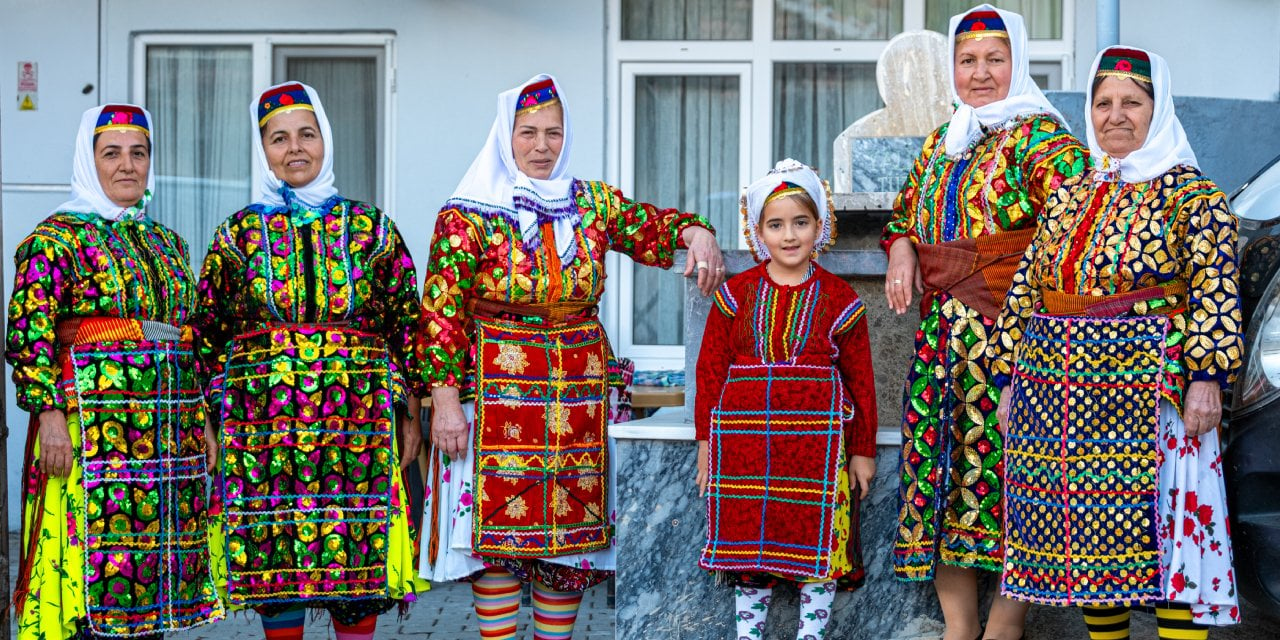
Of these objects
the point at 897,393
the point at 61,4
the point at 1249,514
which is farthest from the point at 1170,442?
the point at 61,4

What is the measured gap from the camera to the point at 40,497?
13.7 feet

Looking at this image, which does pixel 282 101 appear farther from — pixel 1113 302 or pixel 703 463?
pixel 1113 302

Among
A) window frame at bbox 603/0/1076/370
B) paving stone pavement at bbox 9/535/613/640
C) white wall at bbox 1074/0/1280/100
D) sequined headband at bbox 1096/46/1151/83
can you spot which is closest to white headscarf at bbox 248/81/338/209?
paving stone pavement at bbox 9/535/613/640

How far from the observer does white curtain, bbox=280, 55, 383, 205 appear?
7.63 meters

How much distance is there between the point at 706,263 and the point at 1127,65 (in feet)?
4.20

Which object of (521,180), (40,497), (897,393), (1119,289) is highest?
(521,180)

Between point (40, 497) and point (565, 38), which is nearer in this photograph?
point (40, 497)

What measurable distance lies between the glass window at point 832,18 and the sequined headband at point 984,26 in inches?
136

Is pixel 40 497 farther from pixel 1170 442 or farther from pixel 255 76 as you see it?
pixel 255 76

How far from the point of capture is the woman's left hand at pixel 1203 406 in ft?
11.7

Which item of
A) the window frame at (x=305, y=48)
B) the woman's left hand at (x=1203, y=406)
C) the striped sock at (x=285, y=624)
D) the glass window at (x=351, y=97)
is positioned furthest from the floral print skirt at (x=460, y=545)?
the glass window at (x=351, y=97)

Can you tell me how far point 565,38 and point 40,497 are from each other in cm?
401

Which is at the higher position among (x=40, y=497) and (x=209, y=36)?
(x=209, y=36)

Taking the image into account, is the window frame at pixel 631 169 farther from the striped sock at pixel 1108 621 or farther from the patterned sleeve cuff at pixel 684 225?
the striped sock at pixel 1108 621
